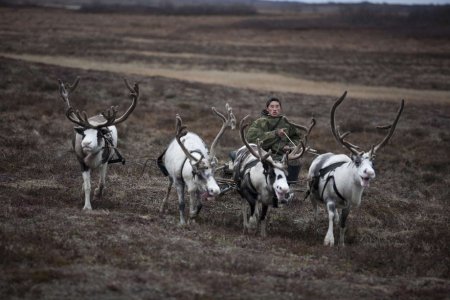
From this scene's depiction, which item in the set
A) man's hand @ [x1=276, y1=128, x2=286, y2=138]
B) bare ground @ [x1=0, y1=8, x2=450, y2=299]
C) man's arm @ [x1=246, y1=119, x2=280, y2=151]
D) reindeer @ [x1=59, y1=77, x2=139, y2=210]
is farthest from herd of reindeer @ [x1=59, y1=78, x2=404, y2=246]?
bare ground @ [x1=0, y1=8, x2=450, y2=299]

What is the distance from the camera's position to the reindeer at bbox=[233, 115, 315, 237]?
1104cm

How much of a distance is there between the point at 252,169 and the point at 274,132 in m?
1.04

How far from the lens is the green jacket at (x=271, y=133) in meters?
12.4

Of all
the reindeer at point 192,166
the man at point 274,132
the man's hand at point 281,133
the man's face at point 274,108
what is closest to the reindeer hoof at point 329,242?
the man at point 274,132

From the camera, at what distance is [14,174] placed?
1466cm

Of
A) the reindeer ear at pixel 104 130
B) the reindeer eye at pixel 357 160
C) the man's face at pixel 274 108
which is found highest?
the man's face at pixel 274 108

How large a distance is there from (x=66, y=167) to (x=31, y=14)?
76.7 m

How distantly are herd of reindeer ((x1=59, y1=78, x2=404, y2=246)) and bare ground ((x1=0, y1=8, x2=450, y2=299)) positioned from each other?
651mm

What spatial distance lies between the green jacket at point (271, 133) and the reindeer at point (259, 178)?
25cm

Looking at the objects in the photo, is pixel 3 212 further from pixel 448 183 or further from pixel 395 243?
pixel 448 183

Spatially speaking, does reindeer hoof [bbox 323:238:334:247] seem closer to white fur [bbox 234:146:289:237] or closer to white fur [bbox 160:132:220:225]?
white fur [bbox 234:146:289:237]

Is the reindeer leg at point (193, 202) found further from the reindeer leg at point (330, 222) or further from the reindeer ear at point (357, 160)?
the reindeer ear at point (357, 160)

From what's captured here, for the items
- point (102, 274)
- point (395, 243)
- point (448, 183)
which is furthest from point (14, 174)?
point (448, 183)

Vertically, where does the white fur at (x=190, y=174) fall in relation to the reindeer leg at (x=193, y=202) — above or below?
above
